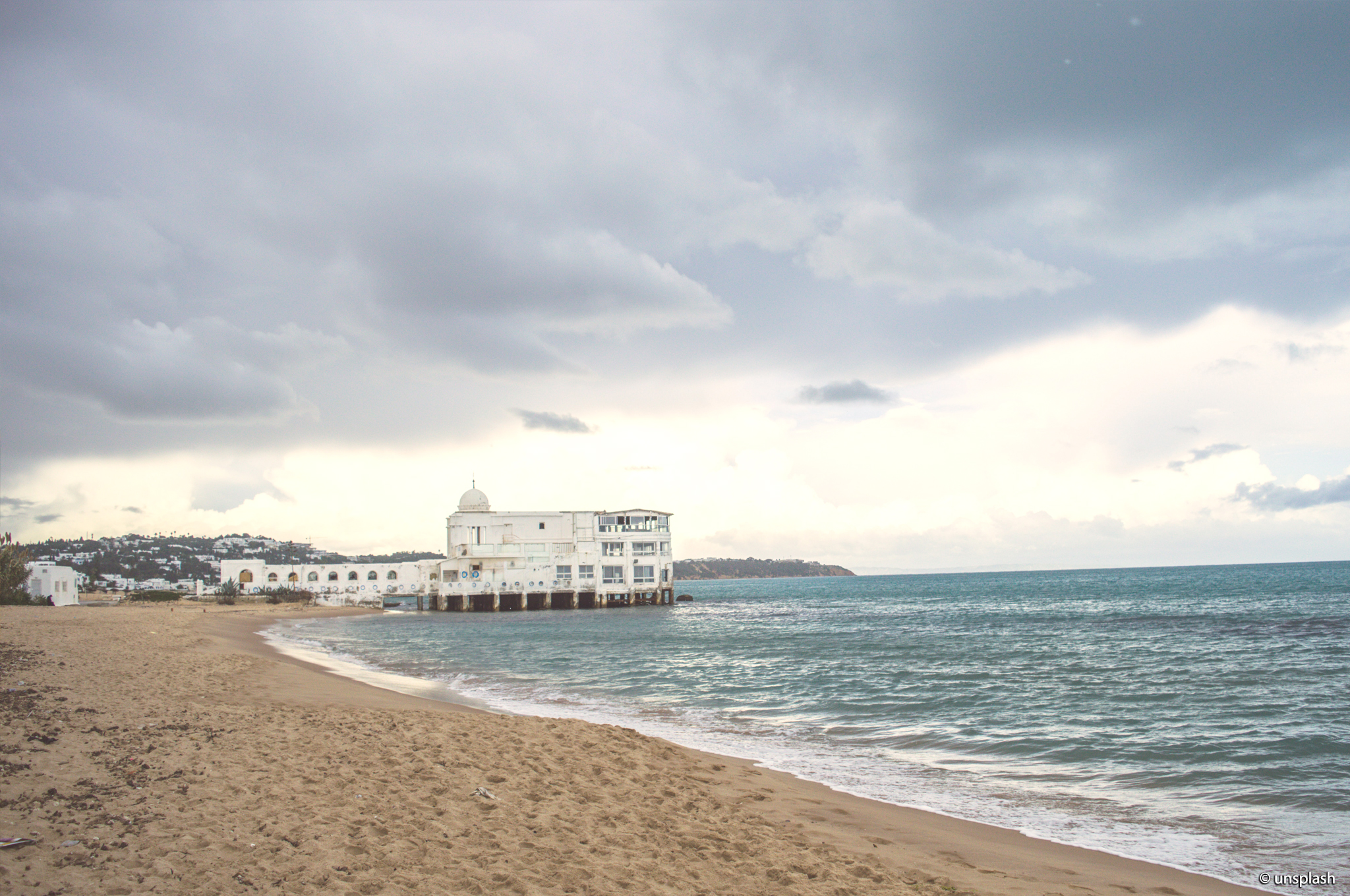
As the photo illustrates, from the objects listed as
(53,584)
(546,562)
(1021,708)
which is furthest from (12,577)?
(1021,708)

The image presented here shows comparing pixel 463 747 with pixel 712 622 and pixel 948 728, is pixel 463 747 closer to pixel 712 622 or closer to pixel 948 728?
pixel 948 728

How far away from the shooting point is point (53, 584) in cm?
5712

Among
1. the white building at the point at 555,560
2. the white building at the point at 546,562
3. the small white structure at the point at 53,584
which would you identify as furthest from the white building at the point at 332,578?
the small white structure at the point at 53,584

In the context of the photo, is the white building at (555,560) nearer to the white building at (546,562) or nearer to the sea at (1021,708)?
the white building at (546,562)

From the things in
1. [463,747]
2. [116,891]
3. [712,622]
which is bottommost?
[712,622]

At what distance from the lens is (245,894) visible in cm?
524

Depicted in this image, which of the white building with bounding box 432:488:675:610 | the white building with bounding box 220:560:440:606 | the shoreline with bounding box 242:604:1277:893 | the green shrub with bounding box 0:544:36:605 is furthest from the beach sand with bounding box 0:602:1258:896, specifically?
the white building with bounding box 220:560:440:606

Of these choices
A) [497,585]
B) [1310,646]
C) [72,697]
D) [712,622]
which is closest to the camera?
[72,697]

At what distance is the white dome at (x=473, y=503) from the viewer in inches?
3263

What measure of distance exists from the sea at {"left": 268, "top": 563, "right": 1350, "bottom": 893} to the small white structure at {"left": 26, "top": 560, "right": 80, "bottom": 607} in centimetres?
2761

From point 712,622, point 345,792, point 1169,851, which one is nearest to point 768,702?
point 1169,851

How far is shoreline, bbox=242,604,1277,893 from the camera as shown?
7191 millimetres

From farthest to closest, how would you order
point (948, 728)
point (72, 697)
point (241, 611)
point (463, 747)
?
point (241, 611) → point (948, 728) → point (72, 697) → point (463, 747)

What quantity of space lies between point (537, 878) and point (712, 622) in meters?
46.8
